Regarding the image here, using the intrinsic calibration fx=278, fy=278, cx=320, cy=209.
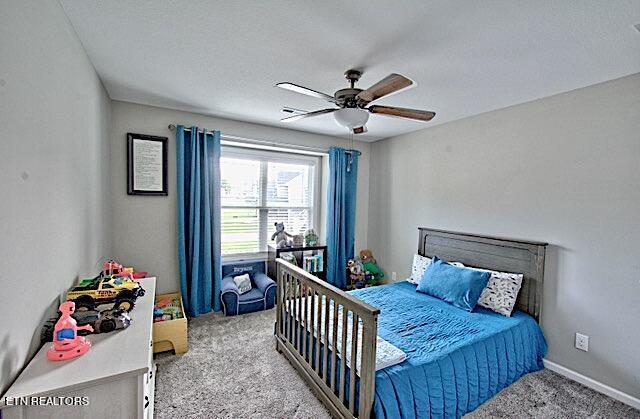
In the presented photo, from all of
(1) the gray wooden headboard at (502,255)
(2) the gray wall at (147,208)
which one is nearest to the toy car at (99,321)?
(2) the gray wall at (147,208)

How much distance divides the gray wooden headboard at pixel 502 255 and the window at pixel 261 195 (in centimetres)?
199

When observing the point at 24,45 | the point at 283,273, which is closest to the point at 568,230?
the point at 283,273

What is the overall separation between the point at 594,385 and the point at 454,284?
1.20 metres

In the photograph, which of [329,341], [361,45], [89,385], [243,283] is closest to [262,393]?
[329,341]

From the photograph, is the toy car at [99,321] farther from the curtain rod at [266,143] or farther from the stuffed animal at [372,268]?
the stuffed animal at [372,268]

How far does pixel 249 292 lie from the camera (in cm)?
349

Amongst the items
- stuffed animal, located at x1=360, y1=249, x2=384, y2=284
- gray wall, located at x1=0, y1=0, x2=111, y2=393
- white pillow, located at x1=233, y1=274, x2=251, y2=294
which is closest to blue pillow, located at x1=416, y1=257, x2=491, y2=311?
stuffed animal, located at x1=360, y1=249, x2=384, y2=284

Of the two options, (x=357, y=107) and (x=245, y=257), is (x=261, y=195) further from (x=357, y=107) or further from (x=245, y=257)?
(x=357, y=107)

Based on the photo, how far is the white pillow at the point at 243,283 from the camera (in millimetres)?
3473

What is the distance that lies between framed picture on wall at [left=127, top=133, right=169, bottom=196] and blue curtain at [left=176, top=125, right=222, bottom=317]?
0.17 m

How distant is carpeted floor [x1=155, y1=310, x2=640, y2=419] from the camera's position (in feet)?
6.17

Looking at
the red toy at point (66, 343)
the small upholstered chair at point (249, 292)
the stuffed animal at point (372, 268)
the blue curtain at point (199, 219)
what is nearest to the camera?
the red toy at point (66, 343)

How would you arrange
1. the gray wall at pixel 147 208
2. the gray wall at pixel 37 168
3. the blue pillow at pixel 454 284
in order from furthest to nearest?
the gray wall at pixel 147 208 < the blue pillow at pixel 454 284 < the gray wall at pixel 37 168

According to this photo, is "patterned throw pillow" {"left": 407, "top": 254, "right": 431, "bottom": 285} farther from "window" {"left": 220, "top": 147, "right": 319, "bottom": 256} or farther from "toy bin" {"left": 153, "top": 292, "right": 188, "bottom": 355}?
"toy bin" {"left": 153, "top": 292, "right": 188, "bottom": 355}
